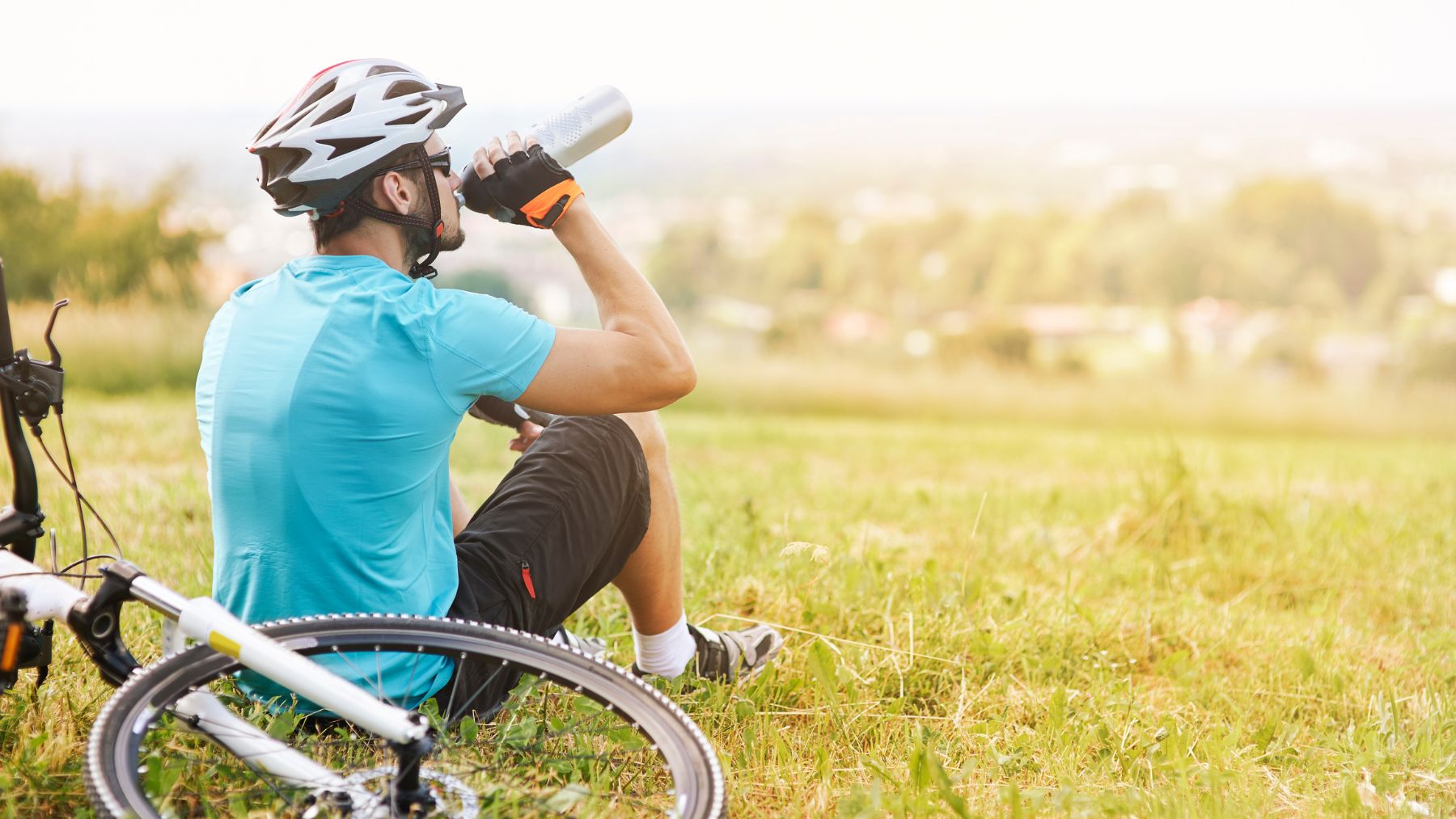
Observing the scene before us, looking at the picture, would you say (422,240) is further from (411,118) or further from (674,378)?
(674,378)

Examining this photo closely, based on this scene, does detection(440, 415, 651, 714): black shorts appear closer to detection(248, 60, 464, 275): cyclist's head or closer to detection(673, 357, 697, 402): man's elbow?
detection(673, 357, 697, 402): man's elbow

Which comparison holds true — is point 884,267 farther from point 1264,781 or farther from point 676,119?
point 1264,781

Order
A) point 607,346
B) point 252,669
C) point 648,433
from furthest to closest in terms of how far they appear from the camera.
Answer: point 648,433 → point 607,346 → point 252,669

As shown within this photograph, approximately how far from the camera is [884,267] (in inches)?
1096

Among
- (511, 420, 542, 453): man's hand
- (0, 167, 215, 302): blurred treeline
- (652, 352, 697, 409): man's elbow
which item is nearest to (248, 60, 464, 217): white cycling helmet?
(652, 352, 697, 409): man's elbow

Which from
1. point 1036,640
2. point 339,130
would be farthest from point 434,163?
point 1036,640

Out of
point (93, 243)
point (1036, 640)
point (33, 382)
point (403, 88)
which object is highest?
point (403, 88)

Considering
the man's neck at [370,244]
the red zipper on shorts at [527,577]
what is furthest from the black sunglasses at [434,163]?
the red zipper on shorts at [527,577]

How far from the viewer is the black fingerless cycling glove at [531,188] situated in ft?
8.02

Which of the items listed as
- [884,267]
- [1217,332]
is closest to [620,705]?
[1217,332]

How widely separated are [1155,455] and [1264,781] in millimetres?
2640

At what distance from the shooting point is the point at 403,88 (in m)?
2.49

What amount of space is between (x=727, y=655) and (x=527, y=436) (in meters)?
0.80

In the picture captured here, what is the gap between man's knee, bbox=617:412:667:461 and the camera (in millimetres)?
2832
